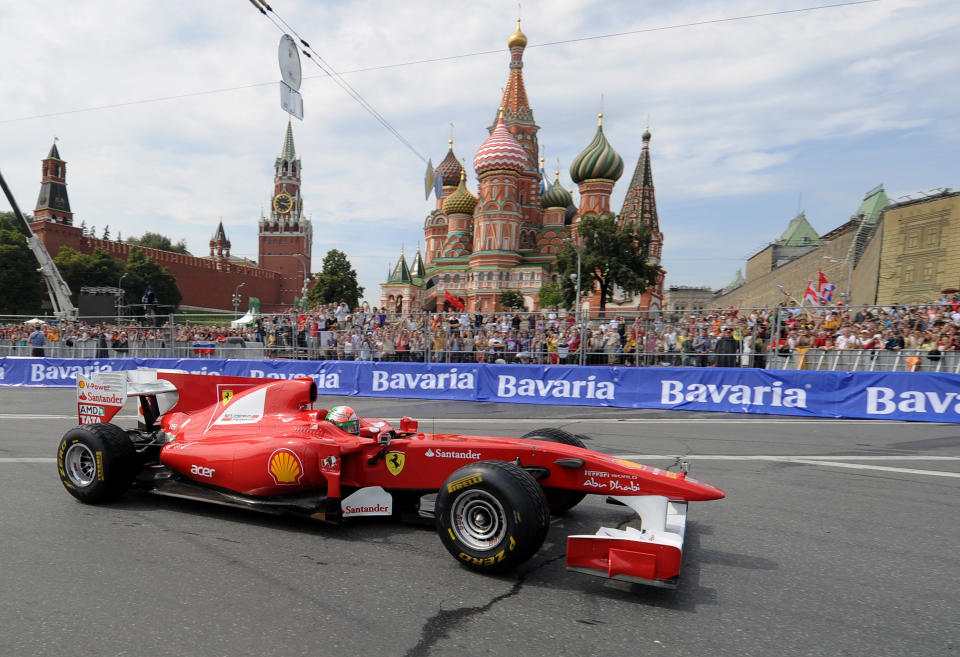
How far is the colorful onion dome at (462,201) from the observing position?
244 feet

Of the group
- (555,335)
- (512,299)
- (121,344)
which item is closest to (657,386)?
(555,335)

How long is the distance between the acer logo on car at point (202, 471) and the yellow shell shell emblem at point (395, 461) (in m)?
1.61

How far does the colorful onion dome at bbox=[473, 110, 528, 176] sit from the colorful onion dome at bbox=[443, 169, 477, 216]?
8601mm

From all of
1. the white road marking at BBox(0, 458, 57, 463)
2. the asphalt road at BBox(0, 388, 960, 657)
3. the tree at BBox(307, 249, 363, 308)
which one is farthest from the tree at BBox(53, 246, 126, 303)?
the asphalt road at BBox(0, 388, 960, 657)

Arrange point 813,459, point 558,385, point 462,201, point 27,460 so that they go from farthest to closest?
point 462,201, point 558,385, point 813,459, point 27,460

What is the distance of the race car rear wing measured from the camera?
19.5 ft

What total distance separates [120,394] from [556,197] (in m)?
71.7

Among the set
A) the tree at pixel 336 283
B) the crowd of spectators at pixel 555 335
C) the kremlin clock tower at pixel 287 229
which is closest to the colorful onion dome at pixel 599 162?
the tree at pixel 336 283

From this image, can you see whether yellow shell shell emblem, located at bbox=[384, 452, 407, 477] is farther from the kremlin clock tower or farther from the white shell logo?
the kremlin clock tower

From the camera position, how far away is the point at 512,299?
65.3m

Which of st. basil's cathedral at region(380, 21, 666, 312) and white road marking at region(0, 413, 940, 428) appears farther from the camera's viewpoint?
st. basil's cathedral at region(380, 21, 666, 312)

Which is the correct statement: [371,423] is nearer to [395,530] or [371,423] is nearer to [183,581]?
[395,530]

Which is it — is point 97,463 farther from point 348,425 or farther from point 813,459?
point 813,459

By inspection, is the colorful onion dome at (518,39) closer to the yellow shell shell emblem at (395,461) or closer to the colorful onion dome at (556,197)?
the colorful onion dome at (556,197)
